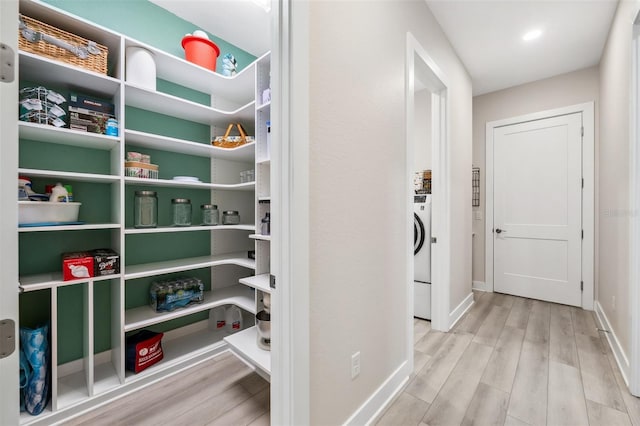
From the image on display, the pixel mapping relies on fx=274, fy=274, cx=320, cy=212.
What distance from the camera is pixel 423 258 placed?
278 cm

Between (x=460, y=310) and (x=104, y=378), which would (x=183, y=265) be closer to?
(x=104, y=378)

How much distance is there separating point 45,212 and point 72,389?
1085 mm

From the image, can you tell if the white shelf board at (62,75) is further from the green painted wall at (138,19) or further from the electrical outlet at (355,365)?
the electrical outlet at (355,365)

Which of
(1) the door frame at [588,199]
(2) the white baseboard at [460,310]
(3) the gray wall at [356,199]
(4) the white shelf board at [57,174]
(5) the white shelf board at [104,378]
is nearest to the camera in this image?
(3) the gray wall at [356,199]

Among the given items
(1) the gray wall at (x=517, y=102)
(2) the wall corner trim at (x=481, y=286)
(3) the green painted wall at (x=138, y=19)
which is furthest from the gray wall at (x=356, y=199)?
(2) the wall corner trim at (x=481, y=286)

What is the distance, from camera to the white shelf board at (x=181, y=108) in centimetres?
191

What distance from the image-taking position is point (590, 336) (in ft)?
7.83

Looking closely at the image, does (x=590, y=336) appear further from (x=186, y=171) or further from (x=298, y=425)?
(x=186, y=171)

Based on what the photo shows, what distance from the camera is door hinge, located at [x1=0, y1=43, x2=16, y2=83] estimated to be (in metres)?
0.49

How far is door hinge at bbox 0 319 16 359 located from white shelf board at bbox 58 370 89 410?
5.10 ft

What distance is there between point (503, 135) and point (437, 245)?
2.11 metres

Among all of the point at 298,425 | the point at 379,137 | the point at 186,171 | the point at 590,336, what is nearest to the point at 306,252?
the point at 298,425

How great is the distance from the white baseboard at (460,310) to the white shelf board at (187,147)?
2385 mm

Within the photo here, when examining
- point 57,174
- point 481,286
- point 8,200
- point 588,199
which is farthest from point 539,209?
point 57,174
